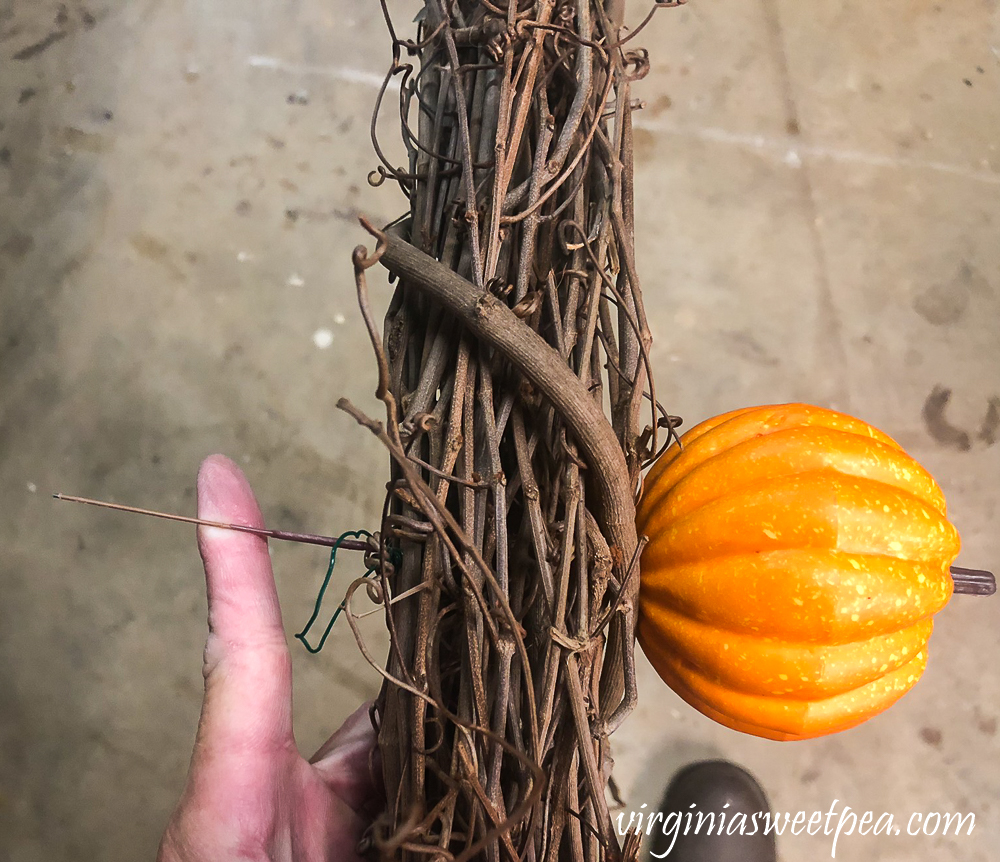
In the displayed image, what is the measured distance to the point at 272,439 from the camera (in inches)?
48.2

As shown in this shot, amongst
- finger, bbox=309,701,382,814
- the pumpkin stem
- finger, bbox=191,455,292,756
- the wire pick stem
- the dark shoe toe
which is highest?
the pumpkin stem

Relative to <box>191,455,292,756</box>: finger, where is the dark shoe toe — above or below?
below

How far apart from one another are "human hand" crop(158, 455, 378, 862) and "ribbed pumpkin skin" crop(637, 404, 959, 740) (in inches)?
12.9

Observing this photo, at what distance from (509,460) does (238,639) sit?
0.31 metres

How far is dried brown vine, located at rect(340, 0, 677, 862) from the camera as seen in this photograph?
42cm

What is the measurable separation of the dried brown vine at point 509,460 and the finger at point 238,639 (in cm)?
15

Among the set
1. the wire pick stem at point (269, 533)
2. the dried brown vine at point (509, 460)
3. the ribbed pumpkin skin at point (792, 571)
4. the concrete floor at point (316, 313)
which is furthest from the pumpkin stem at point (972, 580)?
the concrete floor at point (316, 313)

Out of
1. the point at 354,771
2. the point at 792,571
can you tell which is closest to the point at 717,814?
the point at 354,771

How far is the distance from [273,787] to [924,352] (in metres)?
1.29

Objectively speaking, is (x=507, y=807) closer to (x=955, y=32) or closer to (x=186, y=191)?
(x=186, y=191)

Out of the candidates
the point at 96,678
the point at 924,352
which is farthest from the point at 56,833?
the point at 924,352

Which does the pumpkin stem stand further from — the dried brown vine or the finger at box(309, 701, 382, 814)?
the finger at box(309, 701, 382, 814)

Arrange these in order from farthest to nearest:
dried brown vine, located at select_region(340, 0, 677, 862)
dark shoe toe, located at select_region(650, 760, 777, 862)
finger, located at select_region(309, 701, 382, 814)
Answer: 1. dark shoe toe, located at select_region(650, 760, 777, 862)
2. finger, located at select_region(309, 701, 382, 814)
3. dried brown vine, located at select_region(340, 0, 677, 862)

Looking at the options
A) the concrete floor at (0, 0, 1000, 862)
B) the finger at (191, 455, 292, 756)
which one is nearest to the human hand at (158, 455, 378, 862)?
the finger at (191, 455, 292, 756)
